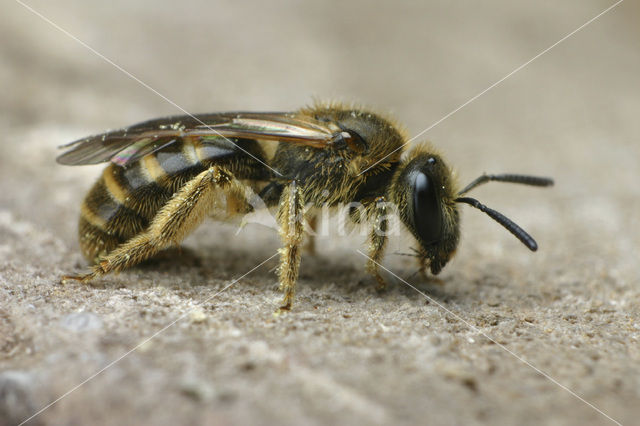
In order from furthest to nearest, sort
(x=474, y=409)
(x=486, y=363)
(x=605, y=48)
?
1. (x=605, y=48)
2. (x=486, y=363)
3. (x=474, y=409)

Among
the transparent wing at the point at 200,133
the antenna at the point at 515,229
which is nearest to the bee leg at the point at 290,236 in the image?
the transparent wing at the point at 200,133

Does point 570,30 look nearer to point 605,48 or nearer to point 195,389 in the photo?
point 605,48

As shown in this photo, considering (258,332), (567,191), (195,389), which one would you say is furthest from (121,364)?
(567,191)

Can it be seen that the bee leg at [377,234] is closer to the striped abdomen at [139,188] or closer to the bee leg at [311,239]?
the bee leg at [311,239]

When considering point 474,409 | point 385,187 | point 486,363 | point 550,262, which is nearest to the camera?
point 474,409

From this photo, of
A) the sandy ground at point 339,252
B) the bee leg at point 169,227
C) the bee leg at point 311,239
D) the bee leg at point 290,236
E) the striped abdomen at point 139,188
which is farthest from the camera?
the bee leg at point 311,239

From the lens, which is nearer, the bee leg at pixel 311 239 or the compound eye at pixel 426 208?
the compound eye at pixel 426 208
